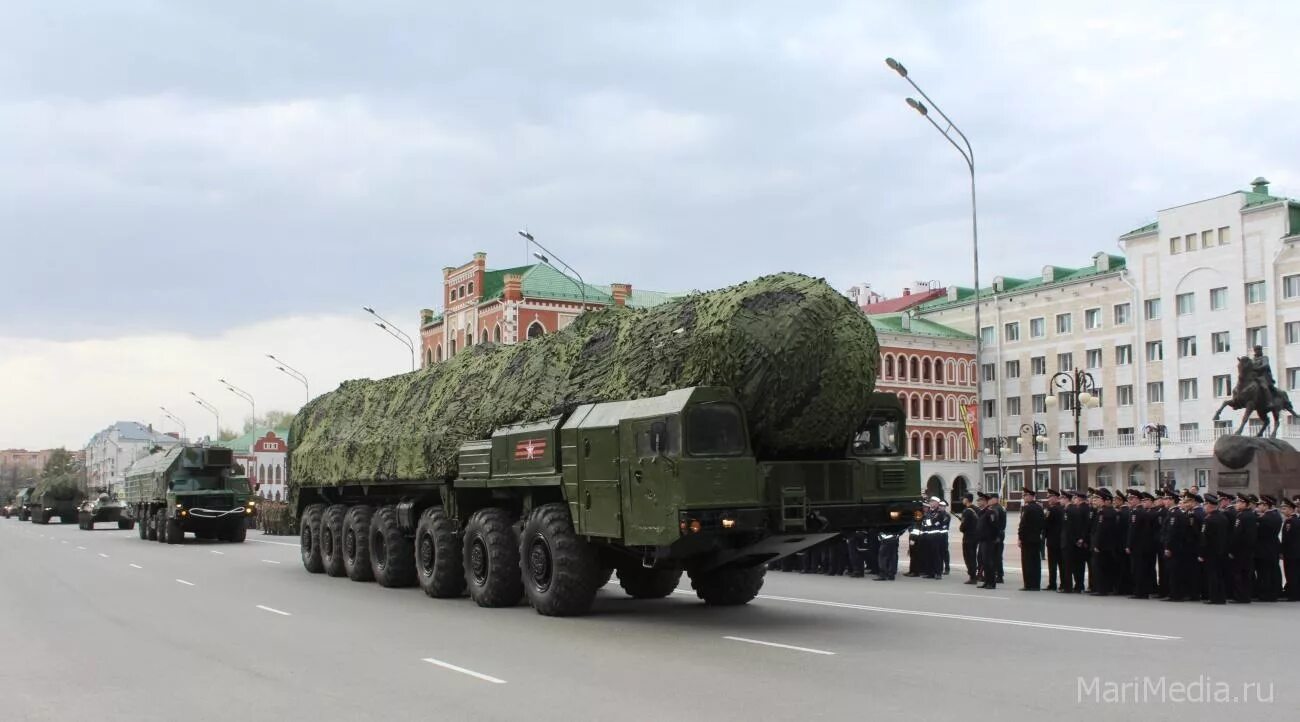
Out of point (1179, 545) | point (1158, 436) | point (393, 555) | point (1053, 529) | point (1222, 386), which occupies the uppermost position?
point (1222, 386)

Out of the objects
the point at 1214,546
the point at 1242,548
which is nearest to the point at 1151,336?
the point at 1242,548

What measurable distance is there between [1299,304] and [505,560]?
2270 inches

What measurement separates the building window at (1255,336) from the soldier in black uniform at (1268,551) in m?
52.0

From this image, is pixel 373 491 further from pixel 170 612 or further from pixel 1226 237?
pixel 1226 237

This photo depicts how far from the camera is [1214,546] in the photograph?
1597 cm

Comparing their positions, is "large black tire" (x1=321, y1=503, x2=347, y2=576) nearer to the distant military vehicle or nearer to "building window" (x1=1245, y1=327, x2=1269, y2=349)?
the distant military vehicle

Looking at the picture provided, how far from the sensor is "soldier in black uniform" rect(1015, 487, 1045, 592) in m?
18.2

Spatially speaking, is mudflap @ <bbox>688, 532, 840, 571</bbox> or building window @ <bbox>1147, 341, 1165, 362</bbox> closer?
mudflap @ <bbox>688, 532, 840, 571</bbox>

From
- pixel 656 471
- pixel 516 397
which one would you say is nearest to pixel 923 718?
pixel 656 471

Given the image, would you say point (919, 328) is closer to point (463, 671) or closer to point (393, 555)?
point (393, 555)

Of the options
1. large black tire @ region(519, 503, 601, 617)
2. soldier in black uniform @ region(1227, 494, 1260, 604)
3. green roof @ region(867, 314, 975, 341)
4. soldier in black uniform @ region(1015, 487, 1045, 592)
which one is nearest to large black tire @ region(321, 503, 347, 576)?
large black tire @ region(519, 503, 601, 617)

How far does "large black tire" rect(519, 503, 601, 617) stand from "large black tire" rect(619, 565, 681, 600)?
2.06 m

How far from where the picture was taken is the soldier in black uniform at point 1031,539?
18.2 m

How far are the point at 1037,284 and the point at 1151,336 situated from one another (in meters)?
9.82
